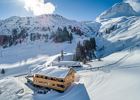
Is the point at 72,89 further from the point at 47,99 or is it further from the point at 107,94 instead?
the point at 107,94

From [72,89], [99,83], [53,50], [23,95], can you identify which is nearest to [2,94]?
[23,95]

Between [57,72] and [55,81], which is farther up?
[57,72]

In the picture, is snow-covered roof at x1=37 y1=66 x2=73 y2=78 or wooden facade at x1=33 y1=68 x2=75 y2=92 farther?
snow-covered roof at x1=37 y1=66 x2=73 y2=78

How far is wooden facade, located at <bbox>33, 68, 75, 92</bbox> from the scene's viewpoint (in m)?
54.0

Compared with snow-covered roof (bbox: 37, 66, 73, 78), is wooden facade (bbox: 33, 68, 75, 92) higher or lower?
lower

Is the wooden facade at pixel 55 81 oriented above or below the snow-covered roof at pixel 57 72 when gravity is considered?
below

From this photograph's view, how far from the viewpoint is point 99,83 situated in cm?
5309

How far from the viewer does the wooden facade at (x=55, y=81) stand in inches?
2125

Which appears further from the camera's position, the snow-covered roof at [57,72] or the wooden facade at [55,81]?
the snow-covered roof at [57,72]

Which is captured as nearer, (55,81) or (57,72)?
(55,81)

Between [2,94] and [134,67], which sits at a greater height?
[134,67]

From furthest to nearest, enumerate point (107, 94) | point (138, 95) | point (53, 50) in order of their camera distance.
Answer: point (53, 50), point (107, 94), point (138, 95)

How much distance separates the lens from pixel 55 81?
54.9 m

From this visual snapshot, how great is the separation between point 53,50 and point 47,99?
113m
